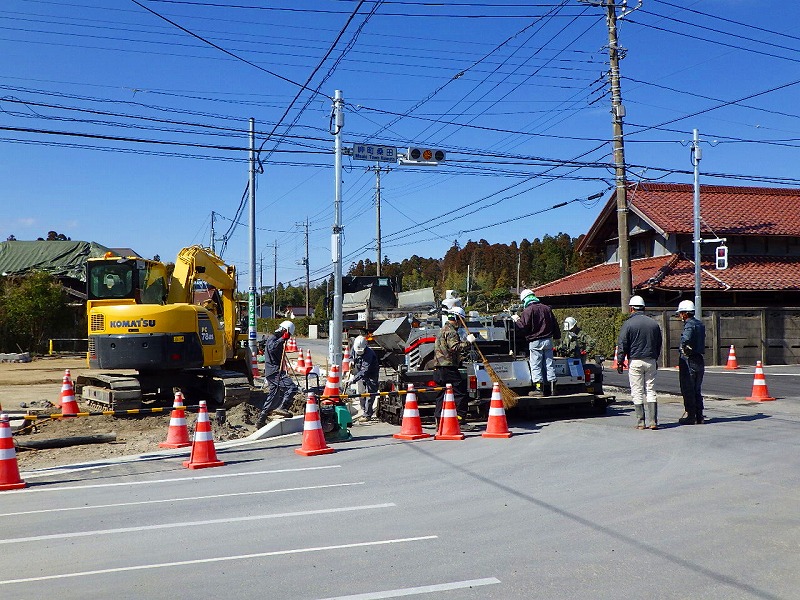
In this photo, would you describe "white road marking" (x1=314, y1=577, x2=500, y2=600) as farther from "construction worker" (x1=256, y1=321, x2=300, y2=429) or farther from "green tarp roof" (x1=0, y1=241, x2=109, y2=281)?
"green tarp roof" (x1=0, y1=241, x2=109, y2=281)

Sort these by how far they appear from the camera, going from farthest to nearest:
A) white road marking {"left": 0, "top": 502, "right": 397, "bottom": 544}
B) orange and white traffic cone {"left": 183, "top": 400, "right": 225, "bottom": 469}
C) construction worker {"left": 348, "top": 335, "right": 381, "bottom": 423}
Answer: construction worker {"left": 348, "top": 335, "right": 381, "bottom": 423} → orange and white traffic cone {"left": 183, "top": 400, "right": 225, "bottom": 469} → white road marking {"left": 0, "top": 502, "right": 397, "bottom": 544}

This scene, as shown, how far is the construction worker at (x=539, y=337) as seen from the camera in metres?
12.8

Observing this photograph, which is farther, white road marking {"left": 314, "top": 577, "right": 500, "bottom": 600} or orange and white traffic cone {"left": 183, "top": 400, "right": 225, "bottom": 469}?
orange and white traffic cone {"left": 183, "top": 400, "right": 225, "bottom": 469}

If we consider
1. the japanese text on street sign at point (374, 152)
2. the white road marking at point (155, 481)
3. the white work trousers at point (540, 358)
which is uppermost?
the japanese text on street sign at point (374, 152)

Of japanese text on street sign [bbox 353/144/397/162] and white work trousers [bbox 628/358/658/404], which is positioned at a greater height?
japanese text on street sign [bbox 353/144/397/162]

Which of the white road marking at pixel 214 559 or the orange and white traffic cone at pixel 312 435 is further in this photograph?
the orange and white traffic cone at pixel 312 435

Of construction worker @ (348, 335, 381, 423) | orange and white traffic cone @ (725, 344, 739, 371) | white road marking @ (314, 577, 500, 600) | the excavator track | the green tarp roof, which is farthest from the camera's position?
the green tarp roof

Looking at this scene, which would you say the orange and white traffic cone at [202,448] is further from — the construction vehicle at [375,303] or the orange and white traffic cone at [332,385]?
the construction vehicle at [375,303]

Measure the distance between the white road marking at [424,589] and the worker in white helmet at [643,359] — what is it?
6.97m

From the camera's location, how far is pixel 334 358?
1711 cm

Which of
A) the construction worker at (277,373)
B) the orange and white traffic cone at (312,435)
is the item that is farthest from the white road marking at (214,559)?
the construction worker at (277,373)

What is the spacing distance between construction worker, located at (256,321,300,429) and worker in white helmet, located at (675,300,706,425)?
21.3 feet

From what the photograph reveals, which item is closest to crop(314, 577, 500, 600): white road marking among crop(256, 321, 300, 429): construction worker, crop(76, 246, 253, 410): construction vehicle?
crop(256, 321, 300, 429): construction worker

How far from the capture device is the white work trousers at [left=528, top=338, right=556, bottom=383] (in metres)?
12.9
